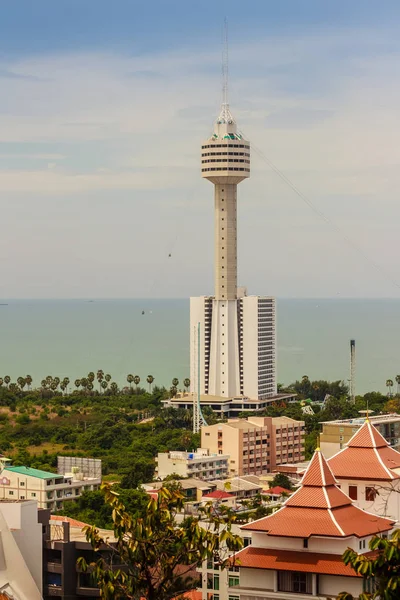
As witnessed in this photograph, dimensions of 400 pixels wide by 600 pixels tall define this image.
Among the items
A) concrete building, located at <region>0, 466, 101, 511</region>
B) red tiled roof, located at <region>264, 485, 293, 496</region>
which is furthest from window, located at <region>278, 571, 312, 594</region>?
concrete building, located at <region>0, 466, 101, 511</region>

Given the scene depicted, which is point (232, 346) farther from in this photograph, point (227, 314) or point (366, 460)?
point (366, 460)

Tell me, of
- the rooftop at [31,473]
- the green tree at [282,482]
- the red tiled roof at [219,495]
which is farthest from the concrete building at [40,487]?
the green tree at [282,482]

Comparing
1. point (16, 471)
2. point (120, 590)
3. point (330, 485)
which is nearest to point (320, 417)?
point (16, 471)

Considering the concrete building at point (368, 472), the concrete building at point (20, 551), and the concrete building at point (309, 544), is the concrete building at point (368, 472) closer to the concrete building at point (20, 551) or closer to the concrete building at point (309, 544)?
the concrete building at point (309, 544)

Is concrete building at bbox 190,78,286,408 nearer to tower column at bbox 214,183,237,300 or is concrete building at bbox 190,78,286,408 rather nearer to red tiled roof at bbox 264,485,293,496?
tower column at bbox 214,183,237,300

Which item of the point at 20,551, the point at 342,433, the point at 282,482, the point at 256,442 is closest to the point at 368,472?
the point at 20,551

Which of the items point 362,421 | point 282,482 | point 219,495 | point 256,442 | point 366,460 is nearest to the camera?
point 366,460

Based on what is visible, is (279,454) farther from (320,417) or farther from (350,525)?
(350,525)
